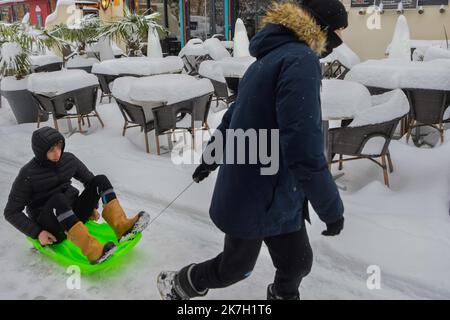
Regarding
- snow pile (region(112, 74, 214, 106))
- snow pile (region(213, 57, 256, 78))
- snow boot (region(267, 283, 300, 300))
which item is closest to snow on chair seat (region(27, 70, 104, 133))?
Answer: snow pile (region(112, 74, 214, 106))

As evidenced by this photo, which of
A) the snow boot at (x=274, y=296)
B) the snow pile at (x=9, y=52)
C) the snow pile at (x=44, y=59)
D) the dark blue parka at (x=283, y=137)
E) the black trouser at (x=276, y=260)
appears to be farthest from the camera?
the snow pile at (x=44, y=59)

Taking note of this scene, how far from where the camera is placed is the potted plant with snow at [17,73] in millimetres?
6727

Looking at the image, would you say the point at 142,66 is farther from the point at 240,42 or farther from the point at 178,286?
the point at 178,286

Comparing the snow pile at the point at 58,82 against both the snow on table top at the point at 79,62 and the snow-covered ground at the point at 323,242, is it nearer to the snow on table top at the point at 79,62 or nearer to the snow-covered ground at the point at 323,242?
the snow-covered ground at the point at 323,242

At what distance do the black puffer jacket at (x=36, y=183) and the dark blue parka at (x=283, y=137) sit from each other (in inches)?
51.4

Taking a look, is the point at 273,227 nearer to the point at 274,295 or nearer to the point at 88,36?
the point at 274,295

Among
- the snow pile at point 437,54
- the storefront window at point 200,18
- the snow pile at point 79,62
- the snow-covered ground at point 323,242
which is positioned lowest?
the snow-covered ground at point 323,242

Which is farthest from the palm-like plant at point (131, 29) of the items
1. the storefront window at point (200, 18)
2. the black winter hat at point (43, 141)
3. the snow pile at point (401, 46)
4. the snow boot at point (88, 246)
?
the storefront window at point (200, 18)

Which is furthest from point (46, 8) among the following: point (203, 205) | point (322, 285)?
point (322, 285)

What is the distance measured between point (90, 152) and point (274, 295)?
3.56 meters

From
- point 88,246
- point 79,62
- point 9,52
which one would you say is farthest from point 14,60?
point 88,246

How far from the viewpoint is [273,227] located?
5.95 feet

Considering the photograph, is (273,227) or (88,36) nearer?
(273,227)
